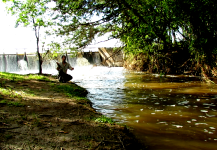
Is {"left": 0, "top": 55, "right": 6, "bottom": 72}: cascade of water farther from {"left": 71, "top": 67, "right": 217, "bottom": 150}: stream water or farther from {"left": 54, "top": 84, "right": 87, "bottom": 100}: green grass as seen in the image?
{"left": 71, "top": 67, "right": 217, "bottom": 150}: stream water

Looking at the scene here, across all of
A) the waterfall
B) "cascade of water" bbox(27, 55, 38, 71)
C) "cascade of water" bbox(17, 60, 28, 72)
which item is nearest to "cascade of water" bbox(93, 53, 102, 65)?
the waterfall

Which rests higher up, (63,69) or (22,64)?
(22,64)

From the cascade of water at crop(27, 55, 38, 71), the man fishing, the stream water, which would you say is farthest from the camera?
the cascade of water at crop(27, 55, 38, 71)

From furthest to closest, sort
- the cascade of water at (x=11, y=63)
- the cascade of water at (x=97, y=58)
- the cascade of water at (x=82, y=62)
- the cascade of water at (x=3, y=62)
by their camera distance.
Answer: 1. the cascade of water at (x=97, y=58)
2. the cascade of water at (x=82, y=62)
3. the cascade of water at (x=11, y=63)
4. the cascade of water at (x=3, y=62)

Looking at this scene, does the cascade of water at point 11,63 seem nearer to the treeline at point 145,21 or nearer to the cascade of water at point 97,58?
the cascade of water at point 97,58

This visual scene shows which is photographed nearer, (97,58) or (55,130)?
(55,130)

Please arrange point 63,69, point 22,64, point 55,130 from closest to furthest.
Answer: point 55,130 → point 63,69 → point 22,64

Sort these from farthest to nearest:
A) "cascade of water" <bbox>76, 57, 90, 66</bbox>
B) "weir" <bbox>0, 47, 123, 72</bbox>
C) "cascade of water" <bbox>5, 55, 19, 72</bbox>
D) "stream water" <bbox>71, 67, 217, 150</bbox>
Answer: "cascade of water" <bbox>76, 57, 90, 66</bbox>, "cascade of water" <bbox>5, 55, 19, 72</bbox>, "weir" <bbox>0, 47, 123, 72</bbox>, "stream water" <bbox>71, 67, 217, 150</bbox>

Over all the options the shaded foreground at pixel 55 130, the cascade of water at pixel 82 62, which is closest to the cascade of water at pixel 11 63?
the cascade of water at pixel 82 62

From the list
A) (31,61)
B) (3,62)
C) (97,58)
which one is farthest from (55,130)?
(97,58)

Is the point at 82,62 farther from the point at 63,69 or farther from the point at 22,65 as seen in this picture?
the point at 63,69

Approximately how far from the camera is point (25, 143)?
3.18 meters

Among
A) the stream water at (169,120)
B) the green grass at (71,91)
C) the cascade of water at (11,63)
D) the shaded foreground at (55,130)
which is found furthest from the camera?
the cascade of water at (11,63)

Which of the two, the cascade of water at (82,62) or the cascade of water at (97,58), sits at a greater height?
the cascade of water at (97,58)
